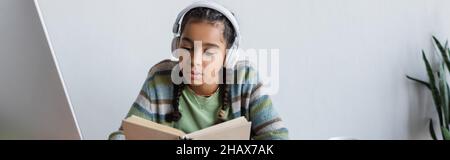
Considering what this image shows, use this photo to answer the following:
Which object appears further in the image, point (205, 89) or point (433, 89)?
point (433, 89)

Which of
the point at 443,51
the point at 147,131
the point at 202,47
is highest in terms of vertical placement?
the point at 202,47

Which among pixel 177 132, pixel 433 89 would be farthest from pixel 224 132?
pixel 433 89

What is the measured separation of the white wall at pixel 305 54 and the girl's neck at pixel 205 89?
56 cm

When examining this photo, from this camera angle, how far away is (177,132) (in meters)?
0.78

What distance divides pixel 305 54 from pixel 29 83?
1215mm

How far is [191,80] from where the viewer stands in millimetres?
1061

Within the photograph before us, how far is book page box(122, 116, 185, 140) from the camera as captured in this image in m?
0.76

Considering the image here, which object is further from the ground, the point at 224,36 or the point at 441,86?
the point at 224,36

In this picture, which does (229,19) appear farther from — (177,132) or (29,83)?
(29,83)

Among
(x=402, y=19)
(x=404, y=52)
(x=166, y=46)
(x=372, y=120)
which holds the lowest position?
(x=372, y=120)
